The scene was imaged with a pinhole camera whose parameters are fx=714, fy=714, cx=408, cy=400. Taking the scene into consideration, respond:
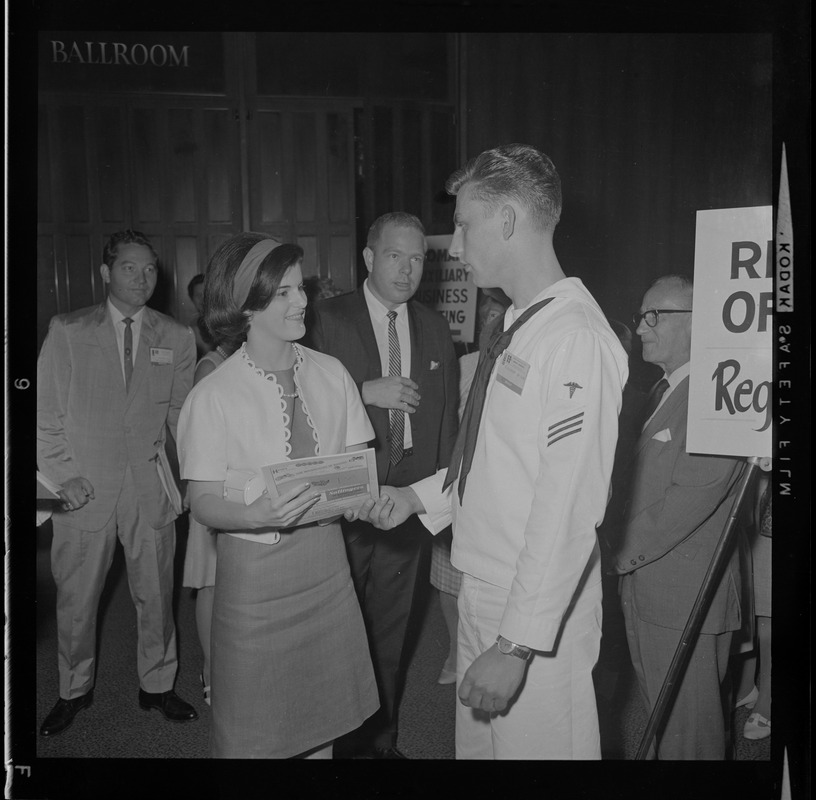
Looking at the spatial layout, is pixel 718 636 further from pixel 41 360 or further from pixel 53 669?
pixel 41 360

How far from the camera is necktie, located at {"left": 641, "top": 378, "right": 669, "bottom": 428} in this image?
213 centimetres

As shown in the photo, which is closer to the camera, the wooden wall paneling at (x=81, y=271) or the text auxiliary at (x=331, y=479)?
the text auxiliary at (x=331, y=479)

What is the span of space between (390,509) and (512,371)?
54 cm

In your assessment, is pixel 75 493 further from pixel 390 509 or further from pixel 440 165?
pixel 440 165

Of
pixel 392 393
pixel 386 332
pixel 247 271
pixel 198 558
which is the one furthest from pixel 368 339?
pixel 198 558

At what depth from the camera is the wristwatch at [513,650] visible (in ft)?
5.50

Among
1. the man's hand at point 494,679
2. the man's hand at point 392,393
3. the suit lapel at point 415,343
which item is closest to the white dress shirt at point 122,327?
the man's hand at point 392,393

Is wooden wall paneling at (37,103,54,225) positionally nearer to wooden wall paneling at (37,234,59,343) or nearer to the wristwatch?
wooden wall paneling at (37,234,59,343)

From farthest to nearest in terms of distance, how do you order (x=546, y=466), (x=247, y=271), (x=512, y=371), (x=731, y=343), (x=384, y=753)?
(x=384, y=753)
(x=731, y=343)
(x=247, y=271)
(x=512, y=371)
(x=546, y=466)

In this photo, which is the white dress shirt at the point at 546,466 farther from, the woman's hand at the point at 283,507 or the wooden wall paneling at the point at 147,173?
the wooden wall paneling at the point at 147,173

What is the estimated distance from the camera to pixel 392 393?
212cm

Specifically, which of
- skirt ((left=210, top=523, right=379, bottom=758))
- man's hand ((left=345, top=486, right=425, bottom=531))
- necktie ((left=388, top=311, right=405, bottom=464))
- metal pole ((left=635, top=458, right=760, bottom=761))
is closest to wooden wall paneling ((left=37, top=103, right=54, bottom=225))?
necktie ((left=388, top=311, right=405, bottom=464))

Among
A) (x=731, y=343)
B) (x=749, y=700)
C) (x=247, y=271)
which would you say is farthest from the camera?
(x=749, y=700)

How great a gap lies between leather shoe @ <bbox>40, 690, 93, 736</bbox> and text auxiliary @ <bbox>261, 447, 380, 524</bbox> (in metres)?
0.94
